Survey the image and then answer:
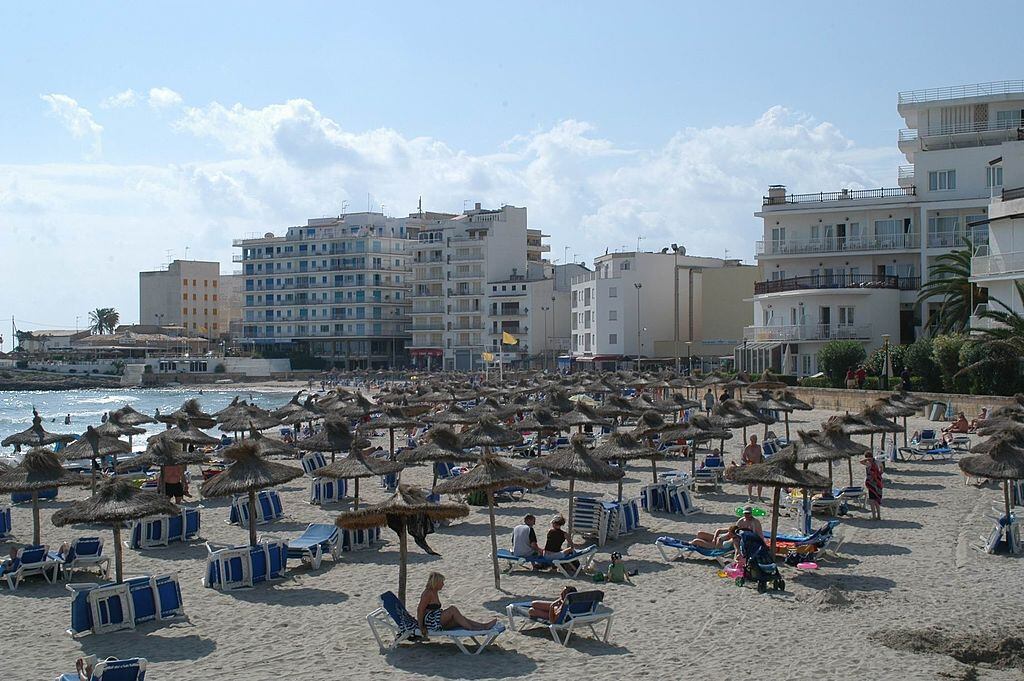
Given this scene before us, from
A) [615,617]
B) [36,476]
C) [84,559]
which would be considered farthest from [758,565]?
[36,476]

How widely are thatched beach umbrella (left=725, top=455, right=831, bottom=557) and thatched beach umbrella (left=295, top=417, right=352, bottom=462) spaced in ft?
32.3

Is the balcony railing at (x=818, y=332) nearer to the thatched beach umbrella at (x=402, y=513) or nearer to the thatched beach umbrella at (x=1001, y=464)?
the thatched beach umbrella at (x=1001, y=464)

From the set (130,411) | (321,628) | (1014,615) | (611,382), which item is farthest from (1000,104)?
(321,628)

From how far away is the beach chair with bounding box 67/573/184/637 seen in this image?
12328 mm

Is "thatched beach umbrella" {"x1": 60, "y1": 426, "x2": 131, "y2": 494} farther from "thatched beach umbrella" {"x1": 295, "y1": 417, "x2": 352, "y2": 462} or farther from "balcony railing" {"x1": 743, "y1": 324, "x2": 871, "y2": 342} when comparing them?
"balcony railing" {"x1": 743, "y1": 324, "x2": 871, "y2": 342}

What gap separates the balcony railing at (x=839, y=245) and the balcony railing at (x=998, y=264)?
14.1 meters

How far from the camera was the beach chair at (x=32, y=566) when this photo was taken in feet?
49.2

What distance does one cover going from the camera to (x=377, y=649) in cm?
1155

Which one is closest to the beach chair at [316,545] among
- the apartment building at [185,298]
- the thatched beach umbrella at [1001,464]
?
the thatched beach umbrella at [1001,464]

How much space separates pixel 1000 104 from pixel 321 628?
52.7 metres

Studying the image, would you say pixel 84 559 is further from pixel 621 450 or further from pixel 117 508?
pixel 621 450

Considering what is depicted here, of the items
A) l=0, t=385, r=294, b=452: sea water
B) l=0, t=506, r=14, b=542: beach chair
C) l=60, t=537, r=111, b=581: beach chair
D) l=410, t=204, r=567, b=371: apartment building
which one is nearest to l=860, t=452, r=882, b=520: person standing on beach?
l=60, t=537, r=111, b=581: beach chair

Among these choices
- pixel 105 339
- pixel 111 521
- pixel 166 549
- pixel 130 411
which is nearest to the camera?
pixel 111 521

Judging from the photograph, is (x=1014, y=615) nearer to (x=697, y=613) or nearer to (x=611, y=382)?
(x=697, y=613)
